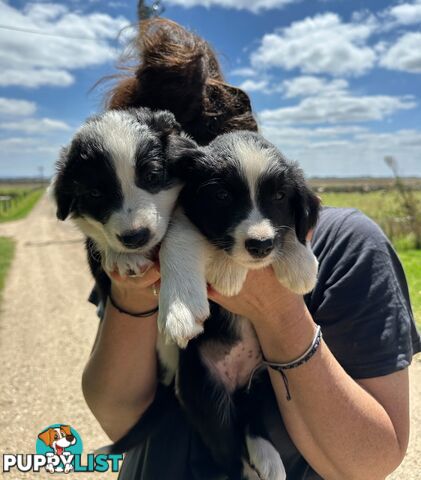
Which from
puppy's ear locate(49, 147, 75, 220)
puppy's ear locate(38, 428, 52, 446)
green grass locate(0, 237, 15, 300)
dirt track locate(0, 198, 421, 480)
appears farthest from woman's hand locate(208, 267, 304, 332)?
green grass locate(0, 237, 15, 300)

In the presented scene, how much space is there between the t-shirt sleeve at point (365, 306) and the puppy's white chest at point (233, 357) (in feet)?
0.96

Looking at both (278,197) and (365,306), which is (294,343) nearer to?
(365,306)

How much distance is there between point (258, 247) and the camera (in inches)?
64.6

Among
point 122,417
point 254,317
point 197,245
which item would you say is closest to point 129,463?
point 122,417

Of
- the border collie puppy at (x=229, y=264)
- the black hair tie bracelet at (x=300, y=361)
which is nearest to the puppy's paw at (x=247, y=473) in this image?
the border collie puppy at (x=229, y=264)

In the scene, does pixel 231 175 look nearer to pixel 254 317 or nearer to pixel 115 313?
pixel 254 317

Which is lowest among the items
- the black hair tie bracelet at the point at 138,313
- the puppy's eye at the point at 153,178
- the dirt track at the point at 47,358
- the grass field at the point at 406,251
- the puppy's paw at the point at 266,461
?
the dirt track at the point at 47,358

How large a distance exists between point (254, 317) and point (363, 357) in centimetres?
40

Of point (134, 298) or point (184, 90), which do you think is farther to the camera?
point (184, 90)

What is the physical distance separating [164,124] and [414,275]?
6692mm

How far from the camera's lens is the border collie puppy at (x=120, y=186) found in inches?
67.7

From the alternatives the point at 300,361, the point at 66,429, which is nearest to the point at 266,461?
the point at 300,361

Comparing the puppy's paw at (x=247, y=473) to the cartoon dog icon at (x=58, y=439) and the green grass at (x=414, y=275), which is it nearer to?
the cartoon dog icon at (x=58, y=439)

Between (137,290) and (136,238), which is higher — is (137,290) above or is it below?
below
